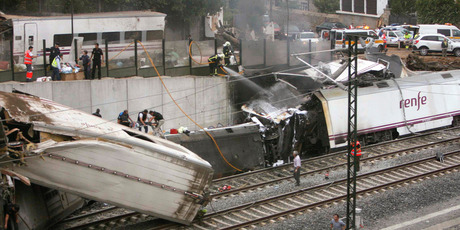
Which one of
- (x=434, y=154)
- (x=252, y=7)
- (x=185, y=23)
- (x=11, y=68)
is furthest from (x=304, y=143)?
(x=185, y=23)

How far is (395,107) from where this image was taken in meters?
22.4

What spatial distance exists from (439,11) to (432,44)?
14.5m

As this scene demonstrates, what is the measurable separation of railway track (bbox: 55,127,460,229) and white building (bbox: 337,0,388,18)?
34484 millimetres

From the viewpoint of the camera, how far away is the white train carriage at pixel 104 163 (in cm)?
1170

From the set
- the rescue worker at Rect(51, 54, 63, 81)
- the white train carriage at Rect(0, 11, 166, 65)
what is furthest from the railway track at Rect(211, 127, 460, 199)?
the white train carriage at Rect(0, 11, 166, 65)

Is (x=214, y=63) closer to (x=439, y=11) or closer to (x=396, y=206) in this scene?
(x=396, y=206)

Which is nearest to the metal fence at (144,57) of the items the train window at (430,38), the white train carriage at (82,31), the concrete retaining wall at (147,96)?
the white train carriage at (82,31)

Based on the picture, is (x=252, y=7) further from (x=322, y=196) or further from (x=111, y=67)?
(x=322, y=196)

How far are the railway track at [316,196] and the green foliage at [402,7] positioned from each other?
133 ft

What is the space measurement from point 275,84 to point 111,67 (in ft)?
22.8

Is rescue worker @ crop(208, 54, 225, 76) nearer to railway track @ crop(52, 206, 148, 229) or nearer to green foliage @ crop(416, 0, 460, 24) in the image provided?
railway track @ crop(52, 206, 148, 229)

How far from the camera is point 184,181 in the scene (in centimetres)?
1327

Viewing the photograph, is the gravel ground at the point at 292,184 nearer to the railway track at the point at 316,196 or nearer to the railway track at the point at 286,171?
the railway track at the point at 286,171

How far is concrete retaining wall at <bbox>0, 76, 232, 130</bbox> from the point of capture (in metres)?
19.9
